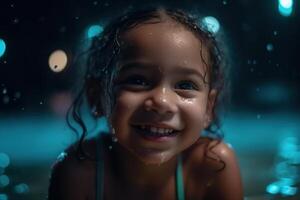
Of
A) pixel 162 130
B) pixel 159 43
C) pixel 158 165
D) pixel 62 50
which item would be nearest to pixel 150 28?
pixel 159 43

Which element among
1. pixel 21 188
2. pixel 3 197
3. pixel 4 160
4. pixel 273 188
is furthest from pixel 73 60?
pixel 273 188

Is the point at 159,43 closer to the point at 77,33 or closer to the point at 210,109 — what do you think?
the point at 210,109

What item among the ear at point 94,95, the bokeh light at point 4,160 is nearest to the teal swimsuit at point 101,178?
the ear at point 94,95

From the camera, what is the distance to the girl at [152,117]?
152 centimetres

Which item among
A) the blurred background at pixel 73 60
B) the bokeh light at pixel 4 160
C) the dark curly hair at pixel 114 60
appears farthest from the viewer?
the blurred background at pixel 73 60

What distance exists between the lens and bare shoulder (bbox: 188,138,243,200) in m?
1.77

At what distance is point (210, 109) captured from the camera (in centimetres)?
181

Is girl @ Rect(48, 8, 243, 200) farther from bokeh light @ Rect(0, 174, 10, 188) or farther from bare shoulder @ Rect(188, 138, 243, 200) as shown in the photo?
bokeh light @ Rect(0, 174, 10, 188)

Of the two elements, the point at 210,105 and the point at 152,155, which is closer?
the point at 152,155

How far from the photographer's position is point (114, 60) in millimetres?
1644

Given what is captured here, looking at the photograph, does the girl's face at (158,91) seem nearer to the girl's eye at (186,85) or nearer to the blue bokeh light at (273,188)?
the girl's eye at (186,85)

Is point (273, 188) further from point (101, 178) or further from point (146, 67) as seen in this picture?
point (146, 67)

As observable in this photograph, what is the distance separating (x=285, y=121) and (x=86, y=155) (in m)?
2.91

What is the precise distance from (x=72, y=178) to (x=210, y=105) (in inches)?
20.3
